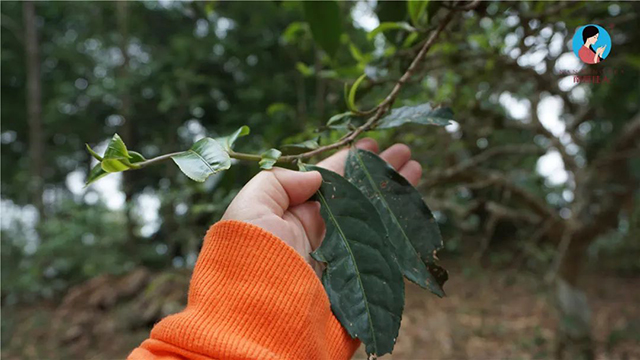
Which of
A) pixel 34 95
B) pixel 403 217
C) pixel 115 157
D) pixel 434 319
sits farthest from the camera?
pixel 34 95

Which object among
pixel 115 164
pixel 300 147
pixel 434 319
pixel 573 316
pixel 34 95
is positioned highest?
pixel 115 164

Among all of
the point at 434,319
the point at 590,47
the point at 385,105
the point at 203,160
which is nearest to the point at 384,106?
the point at 385,105

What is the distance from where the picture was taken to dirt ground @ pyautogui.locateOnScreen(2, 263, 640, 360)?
2.21 meters

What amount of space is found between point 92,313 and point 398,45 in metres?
3.16

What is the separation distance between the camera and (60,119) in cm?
438

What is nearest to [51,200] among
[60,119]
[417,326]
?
[60,119]

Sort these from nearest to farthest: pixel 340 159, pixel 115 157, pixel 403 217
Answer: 1. pixel 115 157
2. pixel 403 217
3. pixel 340 159

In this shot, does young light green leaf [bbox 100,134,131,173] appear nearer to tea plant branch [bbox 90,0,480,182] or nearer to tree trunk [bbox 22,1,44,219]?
tea plant branch [bbox 90,0,480,182]

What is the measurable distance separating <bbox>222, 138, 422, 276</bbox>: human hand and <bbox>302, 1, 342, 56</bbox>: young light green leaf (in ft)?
0.97

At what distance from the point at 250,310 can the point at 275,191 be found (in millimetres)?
131

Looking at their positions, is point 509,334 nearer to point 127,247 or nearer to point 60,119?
point 127,247

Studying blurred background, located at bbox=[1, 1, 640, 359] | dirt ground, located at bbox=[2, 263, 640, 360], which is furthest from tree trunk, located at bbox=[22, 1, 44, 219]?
dirt ground, located at bbox=[2, 263, 640, 360]

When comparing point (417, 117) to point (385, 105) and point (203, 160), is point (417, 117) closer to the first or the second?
point (385, 105)

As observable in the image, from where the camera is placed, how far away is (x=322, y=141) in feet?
2.61
